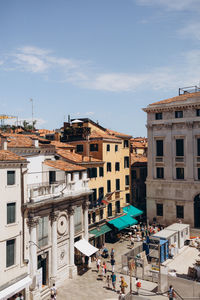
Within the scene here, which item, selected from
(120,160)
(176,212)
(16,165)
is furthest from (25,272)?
(176,212)

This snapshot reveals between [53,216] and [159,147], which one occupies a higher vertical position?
[159,147]

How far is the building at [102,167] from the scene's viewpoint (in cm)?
4109

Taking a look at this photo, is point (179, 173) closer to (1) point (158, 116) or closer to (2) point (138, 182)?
(2) point (138, 182)

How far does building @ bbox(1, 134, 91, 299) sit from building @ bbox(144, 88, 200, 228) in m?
19.1

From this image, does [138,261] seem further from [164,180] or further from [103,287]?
[164,180]

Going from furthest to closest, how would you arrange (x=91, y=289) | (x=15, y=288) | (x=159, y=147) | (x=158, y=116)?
1. (x=158, y=116)
2. (x=159, y=147)
3. (x=91, y=289)
4. (x=15, y=288)

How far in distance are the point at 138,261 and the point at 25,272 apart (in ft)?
41.3

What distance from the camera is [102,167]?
143 ft

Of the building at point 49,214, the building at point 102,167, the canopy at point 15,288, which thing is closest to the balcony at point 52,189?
the building at point 49,214

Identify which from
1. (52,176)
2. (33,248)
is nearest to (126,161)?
(52,176)

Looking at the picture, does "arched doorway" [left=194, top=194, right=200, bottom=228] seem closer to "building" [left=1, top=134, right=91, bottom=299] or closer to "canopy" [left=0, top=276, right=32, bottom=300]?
"building" [left=1, top=134, right=91, bottom=299]

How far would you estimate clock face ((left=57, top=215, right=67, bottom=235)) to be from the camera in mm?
30237

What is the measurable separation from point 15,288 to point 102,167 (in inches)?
900

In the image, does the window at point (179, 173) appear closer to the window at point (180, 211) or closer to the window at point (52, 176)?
the window at point (180, 211)
